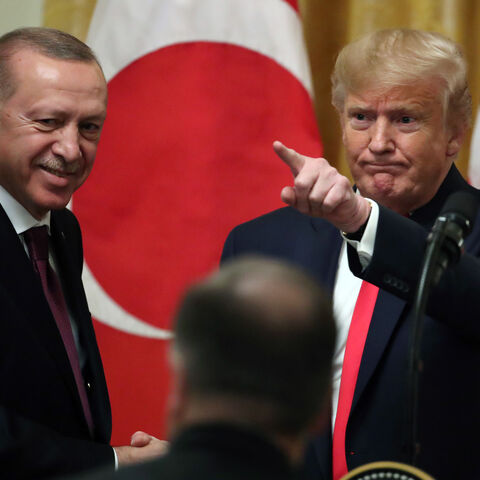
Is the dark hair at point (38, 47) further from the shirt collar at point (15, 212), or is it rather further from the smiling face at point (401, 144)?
the smiling face at point (401, 144)

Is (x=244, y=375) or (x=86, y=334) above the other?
(x=244, y=375)

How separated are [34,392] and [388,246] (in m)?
0.73

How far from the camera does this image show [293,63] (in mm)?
2730

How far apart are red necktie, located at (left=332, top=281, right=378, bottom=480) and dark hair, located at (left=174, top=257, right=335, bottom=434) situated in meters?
1.05

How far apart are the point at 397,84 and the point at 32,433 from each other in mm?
1058

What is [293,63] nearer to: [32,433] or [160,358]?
[160,358]

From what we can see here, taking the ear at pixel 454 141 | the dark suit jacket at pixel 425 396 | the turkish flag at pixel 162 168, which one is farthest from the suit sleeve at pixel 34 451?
the turkish flag at pixel 162 168

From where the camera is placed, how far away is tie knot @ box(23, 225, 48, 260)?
1813mm

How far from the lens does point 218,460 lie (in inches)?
28.5

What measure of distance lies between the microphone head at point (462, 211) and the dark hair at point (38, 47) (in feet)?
3.04

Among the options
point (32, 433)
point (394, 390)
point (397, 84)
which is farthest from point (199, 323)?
point (397, 84)

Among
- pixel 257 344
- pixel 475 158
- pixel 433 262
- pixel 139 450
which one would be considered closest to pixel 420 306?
pixel 433 262

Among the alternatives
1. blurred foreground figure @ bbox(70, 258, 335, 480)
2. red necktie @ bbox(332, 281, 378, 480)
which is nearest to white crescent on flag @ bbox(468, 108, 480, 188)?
red necktie @ bbox(332, 281, 378, 480)

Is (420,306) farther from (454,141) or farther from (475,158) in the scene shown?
(475,158)
